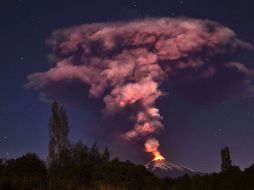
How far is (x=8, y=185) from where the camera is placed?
3466 centimetres

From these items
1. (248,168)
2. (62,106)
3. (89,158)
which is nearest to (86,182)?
(248,168)

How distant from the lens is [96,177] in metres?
57.0

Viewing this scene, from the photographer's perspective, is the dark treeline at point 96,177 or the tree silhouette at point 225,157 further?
the tree silhouette at point 225,157

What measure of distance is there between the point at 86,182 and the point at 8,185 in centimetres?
1828

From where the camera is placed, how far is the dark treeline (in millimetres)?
41125

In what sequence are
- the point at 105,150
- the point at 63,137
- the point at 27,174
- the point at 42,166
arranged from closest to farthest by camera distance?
the point at 27,174
the point at 42,166
the point at 105,150
the point at 63,137

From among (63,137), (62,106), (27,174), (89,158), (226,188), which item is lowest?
(226,188)

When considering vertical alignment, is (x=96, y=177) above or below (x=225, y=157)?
below

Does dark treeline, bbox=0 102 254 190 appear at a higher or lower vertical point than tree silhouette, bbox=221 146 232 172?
lower

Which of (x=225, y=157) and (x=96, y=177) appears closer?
(x=96, y=177)

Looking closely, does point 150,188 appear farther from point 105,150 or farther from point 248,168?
point 105,150

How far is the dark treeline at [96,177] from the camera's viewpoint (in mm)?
41125

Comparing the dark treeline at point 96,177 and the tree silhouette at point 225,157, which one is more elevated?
the tree silhouette at point 225,157

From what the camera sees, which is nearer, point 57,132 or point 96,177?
point 96,177
